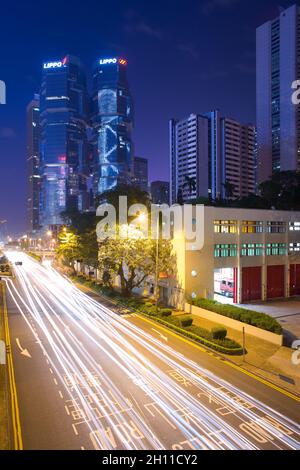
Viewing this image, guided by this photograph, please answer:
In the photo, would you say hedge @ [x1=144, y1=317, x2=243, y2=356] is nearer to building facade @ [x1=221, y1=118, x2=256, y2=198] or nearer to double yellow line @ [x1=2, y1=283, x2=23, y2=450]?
double yellow line @ [x1=2, y1=283, x2=23, y2=450]

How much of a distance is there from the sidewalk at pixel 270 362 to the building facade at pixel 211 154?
152m

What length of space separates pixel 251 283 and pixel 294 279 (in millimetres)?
6967

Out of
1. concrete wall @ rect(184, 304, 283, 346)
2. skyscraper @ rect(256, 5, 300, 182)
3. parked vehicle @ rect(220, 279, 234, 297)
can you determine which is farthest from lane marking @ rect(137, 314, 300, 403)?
skyscraper @ rect(256, 5, 300, 182)

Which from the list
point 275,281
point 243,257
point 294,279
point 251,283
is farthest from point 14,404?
point 294,279

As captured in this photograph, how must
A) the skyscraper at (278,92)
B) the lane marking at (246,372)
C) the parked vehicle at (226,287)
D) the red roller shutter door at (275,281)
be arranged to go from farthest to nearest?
the skyscraper at (278,92), the red roller shutter door at (275,281), the parked vehicle at (226,287), the lane marking at (246,372)

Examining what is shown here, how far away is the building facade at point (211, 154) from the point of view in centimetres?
17350

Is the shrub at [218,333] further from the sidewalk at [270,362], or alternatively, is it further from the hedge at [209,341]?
the sidewalk at [270,362]

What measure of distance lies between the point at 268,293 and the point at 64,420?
3061 centimetres

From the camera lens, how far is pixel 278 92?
14438cm

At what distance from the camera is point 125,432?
11.2 m

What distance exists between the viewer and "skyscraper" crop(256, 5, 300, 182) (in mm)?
132875

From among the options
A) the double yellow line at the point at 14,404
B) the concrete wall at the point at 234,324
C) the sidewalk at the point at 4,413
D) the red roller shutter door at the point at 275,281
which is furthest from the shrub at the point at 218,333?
the red roller shutter door at the point at 275,281

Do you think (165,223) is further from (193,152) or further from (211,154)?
(211,154)
